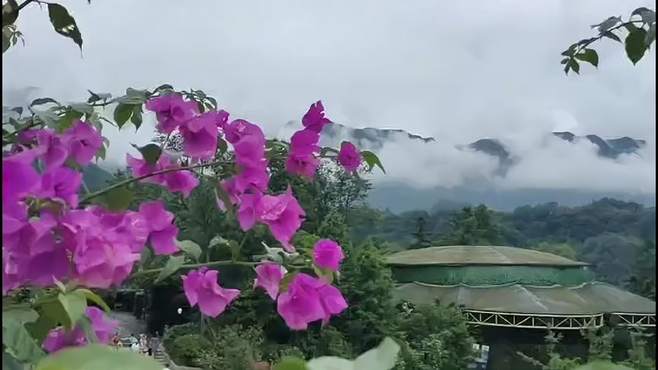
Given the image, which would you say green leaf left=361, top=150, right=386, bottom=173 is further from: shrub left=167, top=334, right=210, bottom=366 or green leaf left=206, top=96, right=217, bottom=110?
shrub left=167, top=334, right=210, bottom=366

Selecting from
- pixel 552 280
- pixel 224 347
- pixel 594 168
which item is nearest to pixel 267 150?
pixel 224 347

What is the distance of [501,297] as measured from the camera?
17.8 ft

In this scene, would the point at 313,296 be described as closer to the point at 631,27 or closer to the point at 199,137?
the point at 199,137

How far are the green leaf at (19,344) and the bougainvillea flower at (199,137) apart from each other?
132 mm

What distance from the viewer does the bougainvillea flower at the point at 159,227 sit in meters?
0.28

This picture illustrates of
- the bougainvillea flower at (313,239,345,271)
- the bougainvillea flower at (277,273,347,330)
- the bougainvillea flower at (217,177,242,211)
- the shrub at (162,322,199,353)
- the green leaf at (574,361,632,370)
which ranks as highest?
the bougainvillea flower at (217,177,242,211)

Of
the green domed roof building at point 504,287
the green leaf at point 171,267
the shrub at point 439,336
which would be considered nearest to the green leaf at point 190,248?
the green leaf at point 171,267

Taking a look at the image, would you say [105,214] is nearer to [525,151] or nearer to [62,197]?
[62,197]

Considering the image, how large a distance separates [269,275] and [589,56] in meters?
0.24

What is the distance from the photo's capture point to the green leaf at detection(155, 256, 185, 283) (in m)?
0.30

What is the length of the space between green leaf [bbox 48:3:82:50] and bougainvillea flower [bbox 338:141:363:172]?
0.45 ft

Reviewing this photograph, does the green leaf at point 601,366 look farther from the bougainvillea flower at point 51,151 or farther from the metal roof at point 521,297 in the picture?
the metal roof at point 521,297

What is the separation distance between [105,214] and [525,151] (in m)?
5.97

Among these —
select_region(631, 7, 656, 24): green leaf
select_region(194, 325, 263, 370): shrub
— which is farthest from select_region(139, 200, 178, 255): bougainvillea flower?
select_region(194, 325, 263, 370): shrub
